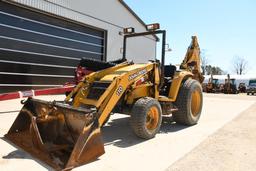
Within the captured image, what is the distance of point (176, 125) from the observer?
23.7ft

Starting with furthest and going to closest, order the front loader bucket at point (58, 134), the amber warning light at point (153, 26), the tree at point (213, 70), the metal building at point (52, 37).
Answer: the tree at point (213, 70), the metal building at point (52, 37), the amber warning light at point (153, 26), the front loader bucket at point (58, 134)

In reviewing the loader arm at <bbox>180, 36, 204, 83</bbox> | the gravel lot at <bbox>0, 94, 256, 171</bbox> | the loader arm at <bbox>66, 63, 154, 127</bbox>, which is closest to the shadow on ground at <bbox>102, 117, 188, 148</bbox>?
the gravel lot at <bbox>0, 94, 256, 171</bbox>

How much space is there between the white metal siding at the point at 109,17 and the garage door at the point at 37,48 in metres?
0.41

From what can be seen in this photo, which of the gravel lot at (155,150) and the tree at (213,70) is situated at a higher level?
the tree at (213,70)

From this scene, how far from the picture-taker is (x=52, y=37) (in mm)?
13070

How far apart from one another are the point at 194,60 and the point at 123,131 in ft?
12.6

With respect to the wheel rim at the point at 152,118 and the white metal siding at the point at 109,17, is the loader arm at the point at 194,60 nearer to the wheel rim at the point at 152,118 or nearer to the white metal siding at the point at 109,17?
the wheel rim at the point at 152,118

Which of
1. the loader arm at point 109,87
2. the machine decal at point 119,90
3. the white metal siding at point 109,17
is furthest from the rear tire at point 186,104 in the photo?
the white metal siding at point 109,17

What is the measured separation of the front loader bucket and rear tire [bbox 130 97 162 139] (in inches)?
47.9

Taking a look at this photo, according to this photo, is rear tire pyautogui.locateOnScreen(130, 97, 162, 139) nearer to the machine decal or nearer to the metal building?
the machine decal

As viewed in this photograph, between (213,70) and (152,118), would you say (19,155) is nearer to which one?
(152,118)

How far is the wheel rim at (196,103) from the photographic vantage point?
7.59 m

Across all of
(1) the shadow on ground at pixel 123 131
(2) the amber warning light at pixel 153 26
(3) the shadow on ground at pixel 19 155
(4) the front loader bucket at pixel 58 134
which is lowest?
(3) the shadow on ground at pixel 19 155

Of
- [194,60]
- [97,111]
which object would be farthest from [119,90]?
[194,60]
